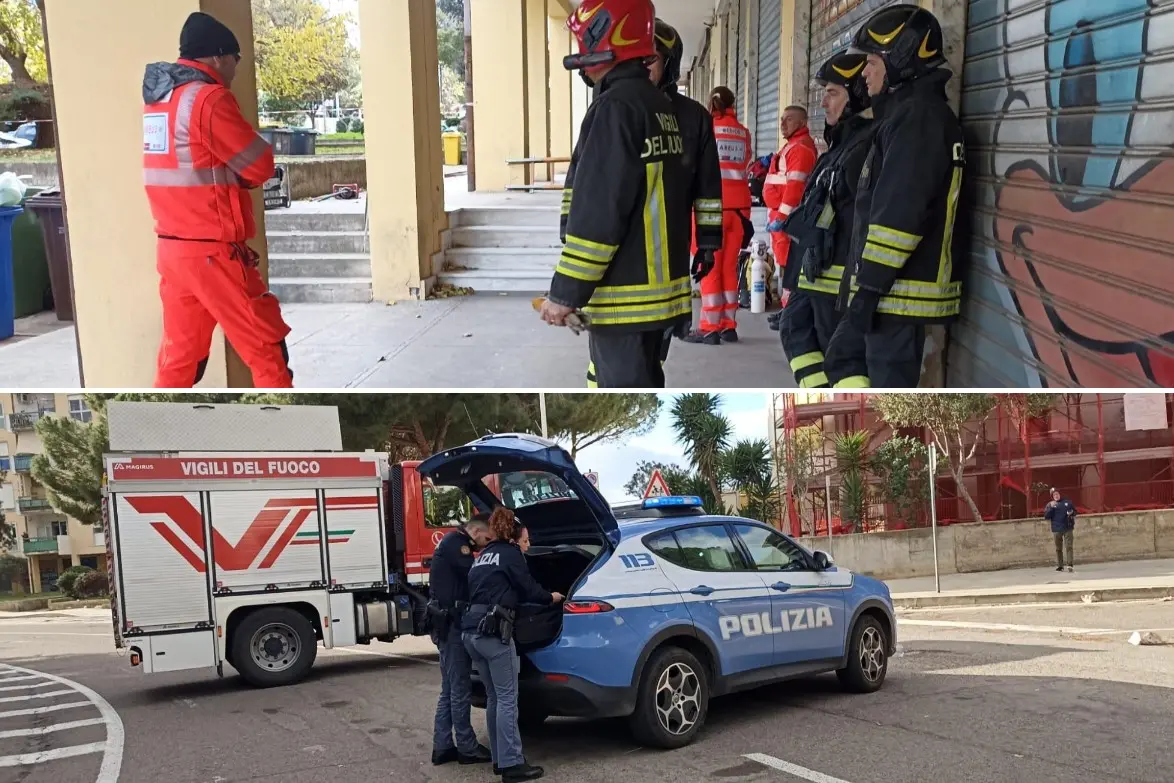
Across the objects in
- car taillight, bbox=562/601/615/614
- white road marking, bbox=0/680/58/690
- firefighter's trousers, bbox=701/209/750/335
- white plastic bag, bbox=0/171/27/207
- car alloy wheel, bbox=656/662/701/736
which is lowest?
white road marking, bbox=0/680/58/690

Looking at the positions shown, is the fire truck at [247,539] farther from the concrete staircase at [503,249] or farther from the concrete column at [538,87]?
the concrete column at [538,87]

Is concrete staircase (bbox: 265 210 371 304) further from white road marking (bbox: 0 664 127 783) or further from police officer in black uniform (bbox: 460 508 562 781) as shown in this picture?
police officer in black uniform (bbox: 460 508 562 781)

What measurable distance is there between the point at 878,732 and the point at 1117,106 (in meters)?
2.83

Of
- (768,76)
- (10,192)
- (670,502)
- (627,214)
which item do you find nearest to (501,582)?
(670,502)

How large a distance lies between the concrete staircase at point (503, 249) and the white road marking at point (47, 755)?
703cm

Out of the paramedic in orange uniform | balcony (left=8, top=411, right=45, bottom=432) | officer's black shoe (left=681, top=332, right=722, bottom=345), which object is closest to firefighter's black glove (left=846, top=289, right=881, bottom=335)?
the paramedic in orange uniform

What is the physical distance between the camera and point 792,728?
4.99m

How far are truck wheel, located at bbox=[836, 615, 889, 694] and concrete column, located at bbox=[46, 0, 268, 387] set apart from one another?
3.99m

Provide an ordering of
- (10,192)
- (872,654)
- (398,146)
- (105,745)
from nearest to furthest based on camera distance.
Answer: (105,745)
(872,654)
(10,192)
(398,146)

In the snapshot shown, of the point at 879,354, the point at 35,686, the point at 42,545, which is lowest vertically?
the point at 35,686

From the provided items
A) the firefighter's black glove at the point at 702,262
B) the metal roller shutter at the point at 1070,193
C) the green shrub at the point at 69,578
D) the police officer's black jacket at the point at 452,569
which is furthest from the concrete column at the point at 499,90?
the police officer's black jacket at the point at 452,569

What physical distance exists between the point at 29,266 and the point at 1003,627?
9289 mm

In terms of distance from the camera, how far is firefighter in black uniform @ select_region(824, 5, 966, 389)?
4527 millimetres

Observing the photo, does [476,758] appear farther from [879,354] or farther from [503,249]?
[503,249]
